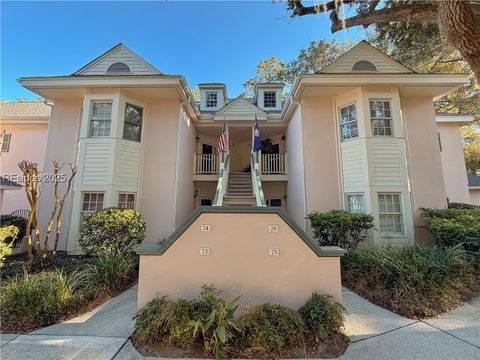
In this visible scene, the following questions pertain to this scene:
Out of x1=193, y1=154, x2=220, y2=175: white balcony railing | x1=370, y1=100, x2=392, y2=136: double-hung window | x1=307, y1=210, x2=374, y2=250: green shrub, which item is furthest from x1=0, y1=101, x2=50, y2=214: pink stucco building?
x1=370, y1=100, x2=392, y2=136: double-hung window

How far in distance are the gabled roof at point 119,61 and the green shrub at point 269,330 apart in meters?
8.81

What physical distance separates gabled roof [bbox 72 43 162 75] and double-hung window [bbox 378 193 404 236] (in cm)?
960

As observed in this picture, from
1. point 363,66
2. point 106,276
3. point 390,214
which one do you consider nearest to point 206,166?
point 106,276

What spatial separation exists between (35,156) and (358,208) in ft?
51.7

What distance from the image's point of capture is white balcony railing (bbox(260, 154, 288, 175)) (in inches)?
443

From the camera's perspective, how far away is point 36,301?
3.82 m

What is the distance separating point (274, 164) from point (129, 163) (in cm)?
673

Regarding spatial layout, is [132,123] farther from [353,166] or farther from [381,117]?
[381,117]

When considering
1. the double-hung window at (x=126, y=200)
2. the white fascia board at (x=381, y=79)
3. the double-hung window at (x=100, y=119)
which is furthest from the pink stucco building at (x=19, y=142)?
the white fascia board at (x=381, y=79)

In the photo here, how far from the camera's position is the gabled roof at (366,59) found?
335 inches

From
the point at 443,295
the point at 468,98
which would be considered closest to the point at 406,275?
the point at 443,295

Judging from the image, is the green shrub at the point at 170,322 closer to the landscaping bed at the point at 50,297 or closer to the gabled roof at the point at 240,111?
the landscaping bed at the point at 50,297

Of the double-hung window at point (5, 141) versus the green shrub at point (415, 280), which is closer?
the green shrub at point (415, 280)

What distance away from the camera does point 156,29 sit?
987cm
